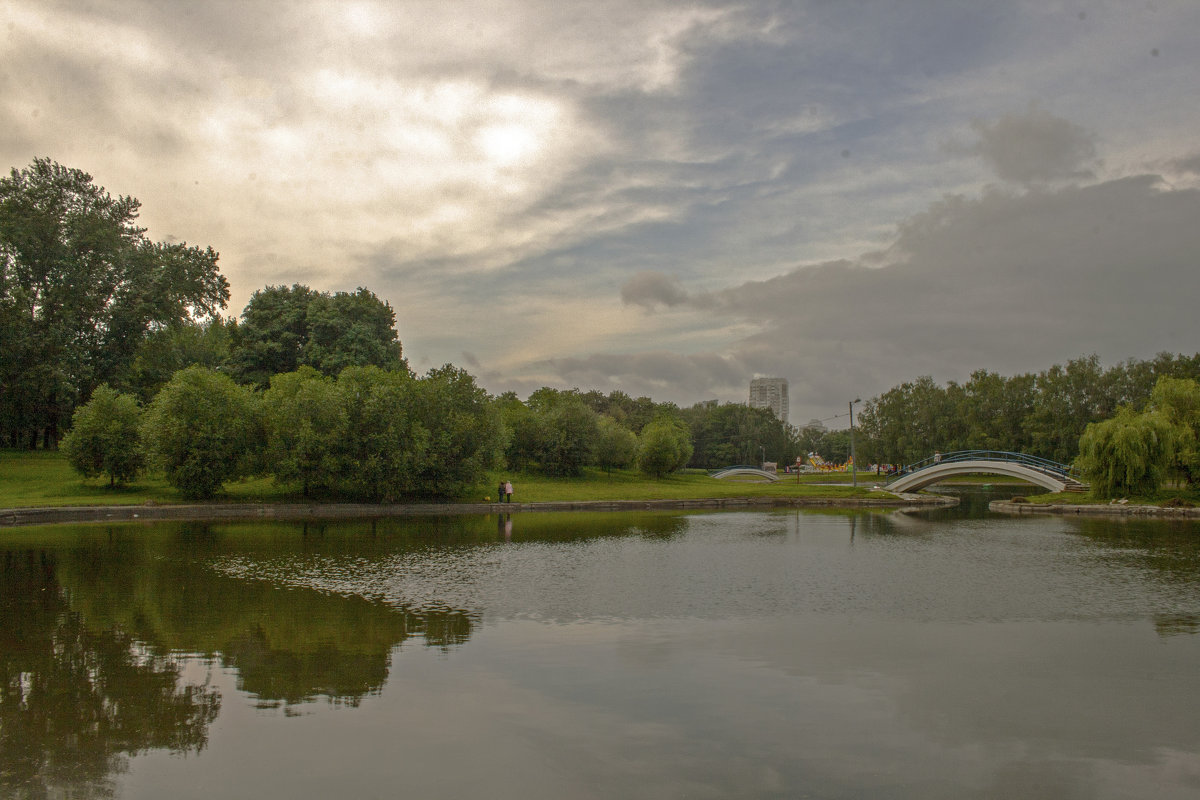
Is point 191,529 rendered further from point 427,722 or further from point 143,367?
point 143,367

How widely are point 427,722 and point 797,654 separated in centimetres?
625

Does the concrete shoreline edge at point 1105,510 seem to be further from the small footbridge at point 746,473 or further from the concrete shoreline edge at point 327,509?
the small footbridge at point 746,473

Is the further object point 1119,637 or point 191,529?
point 191,529

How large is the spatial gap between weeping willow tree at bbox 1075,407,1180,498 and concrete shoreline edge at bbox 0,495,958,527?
513 inches

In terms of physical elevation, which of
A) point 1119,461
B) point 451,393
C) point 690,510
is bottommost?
point 690,510

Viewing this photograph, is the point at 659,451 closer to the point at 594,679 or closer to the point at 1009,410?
the point at 1009,410

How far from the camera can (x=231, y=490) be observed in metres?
47.6

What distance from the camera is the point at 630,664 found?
12172 mm

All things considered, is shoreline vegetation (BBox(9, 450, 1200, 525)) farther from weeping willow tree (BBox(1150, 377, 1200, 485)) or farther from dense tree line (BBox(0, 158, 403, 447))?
dense tree line (BBox(0, 158, 403, 447))

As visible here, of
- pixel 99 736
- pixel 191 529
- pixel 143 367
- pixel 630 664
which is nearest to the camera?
pixel 99 736

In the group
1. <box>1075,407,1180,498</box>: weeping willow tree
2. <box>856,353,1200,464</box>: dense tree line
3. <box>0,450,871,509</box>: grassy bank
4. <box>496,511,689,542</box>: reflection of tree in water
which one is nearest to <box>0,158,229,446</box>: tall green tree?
<box>0,450,871,509</box>: grassy bank

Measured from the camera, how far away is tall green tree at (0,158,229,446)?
A: 53469mm

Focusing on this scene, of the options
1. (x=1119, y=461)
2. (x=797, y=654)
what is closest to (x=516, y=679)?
(x=797, y=654)

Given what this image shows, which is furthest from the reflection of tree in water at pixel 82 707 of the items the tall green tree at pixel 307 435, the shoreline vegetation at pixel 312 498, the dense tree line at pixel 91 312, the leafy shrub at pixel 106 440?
the dense tree line at pixel 91 312
